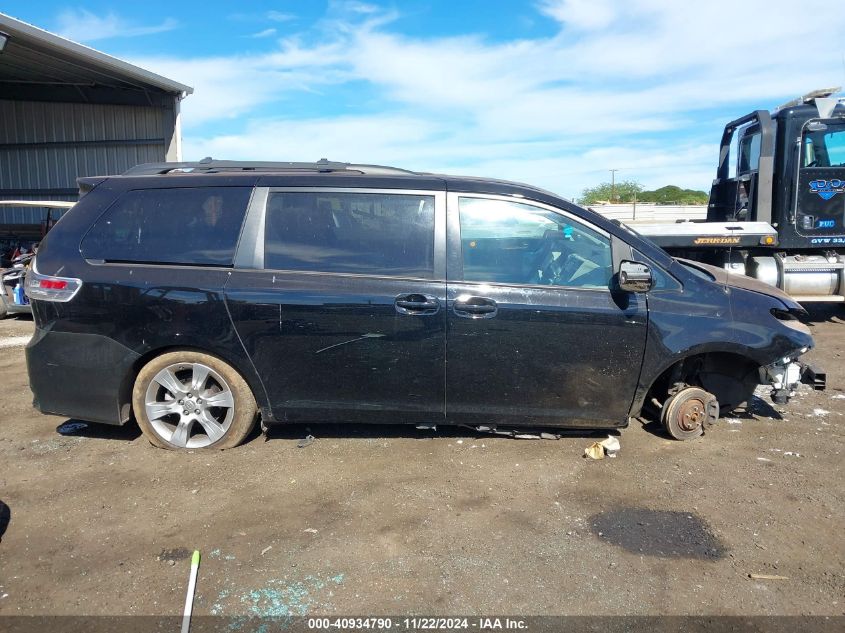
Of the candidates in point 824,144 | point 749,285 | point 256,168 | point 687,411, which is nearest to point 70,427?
point 256,168

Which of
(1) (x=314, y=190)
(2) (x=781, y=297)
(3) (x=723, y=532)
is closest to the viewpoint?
(3) (x=723, y=532)

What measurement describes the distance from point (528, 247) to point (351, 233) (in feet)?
3.76

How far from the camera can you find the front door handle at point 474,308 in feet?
12.9

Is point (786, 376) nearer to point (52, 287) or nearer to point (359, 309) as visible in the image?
point (359, 309)

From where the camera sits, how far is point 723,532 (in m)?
3.30

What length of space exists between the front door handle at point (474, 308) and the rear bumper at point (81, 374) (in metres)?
2.12

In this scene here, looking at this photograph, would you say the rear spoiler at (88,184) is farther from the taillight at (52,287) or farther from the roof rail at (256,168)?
the taillight at (52,287)

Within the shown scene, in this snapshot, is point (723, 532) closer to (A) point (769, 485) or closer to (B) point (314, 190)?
(A) point (769, 485)

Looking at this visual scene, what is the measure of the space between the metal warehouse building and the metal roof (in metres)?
0.03

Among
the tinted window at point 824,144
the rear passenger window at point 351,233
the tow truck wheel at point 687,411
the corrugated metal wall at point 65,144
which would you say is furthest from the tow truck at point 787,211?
the corrugated metal wall at point 65,144

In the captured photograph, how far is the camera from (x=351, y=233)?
4062mm

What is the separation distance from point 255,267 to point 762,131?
767 cm

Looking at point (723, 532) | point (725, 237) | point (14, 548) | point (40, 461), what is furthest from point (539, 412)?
point (725, 237)

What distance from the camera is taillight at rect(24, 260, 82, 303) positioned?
161 inches
